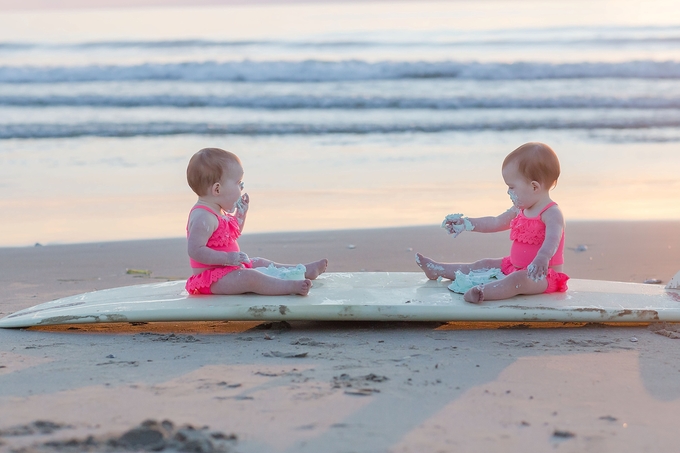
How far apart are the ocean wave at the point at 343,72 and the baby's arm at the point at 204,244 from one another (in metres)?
14.4

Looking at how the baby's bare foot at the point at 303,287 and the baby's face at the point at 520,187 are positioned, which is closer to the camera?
the baby's bare foot at the point at 303,287

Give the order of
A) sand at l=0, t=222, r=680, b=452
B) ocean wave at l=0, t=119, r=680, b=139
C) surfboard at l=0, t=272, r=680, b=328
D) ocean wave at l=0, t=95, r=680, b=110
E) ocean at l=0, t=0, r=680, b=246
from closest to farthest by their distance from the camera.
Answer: sand at l=0, t=222, r=680, b=452
surfboard at l=0, t=272, r=680, b=328
ocean at l=0, t=0, r=680, b=246
ocean wave at l=0, t=119, r=680, b=139
ocean wave at l=0, t=95, r=680, b=110

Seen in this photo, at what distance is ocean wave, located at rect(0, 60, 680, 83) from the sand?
14.4 meters

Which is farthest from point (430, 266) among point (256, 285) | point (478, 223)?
point (256, 285)

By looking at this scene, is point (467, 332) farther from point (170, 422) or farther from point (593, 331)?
point (170, 422)

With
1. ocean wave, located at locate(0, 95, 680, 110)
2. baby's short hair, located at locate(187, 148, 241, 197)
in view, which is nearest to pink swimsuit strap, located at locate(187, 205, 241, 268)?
baby's short hair, located at locate(187, 148, 241, 197)

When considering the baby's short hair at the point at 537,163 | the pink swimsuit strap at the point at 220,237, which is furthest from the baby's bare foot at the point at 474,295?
the pink swimsuit strap at the point at 220,237

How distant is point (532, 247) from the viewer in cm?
488

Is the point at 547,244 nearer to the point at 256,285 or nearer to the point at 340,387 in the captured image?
the point at 256,285

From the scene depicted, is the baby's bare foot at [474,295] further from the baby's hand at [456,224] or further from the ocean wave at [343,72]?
the ocean wave at [343,72]

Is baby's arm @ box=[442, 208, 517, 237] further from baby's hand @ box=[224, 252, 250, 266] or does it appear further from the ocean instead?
the ocean

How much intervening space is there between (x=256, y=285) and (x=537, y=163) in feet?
5.46

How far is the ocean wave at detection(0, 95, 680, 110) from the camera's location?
15.8 m

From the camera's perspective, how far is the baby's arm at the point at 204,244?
4703 millimetres
